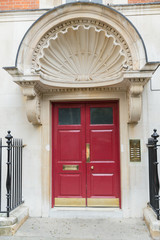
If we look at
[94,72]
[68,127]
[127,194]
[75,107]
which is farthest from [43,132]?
[127,194]

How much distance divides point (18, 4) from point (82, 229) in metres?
5.14

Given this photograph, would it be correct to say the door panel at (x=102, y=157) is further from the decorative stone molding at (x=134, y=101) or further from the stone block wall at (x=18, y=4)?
the stone block wall at (x=18, y=4)

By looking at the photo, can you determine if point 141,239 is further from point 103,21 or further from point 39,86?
point 103,21

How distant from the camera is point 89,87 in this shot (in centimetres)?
484

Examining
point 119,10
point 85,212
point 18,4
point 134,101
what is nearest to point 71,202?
point 85,212

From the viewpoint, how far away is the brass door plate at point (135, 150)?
4734mm

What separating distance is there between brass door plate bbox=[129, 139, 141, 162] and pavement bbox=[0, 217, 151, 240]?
1.24 m

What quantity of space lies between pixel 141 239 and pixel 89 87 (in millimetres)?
3053

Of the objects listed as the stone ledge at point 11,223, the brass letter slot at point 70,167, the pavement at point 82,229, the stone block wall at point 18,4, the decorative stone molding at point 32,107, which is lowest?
the pavement at point 82,229

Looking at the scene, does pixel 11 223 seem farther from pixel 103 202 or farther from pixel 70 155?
pixel 103 202

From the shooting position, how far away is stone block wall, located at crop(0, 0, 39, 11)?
521cm

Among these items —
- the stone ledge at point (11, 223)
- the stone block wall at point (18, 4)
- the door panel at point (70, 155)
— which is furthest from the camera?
the stone block wall at point (18, 4)

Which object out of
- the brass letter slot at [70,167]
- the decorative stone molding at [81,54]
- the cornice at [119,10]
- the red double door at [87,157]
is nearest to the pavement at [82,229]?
the red double door at [87,157]

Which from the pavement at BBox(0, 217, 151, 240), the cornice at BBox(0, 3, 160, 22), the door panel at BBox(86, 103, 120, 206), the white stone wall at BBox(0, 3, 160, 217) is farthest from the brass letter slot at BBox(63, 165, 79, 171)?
the cornice at BBox(0, 3, 160, 22)
